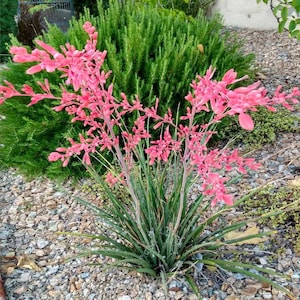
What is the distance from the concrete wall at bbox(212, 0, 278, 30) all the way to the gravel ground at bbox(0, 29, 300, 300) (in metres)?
3.58

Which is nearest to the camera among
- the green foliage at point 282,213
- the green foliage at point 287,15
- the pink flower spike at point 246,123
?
the pink flower spike at point 246,123

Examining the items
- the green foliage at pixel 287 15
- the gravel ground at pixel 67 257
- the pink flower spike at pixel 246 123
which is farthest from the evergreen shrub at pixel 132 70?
the pink flower spike at pixel 246 123

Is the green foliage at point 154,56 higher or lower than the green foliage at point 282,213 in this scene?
higher

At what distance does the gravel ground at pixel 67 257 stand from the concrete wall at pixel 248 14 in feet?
11.7

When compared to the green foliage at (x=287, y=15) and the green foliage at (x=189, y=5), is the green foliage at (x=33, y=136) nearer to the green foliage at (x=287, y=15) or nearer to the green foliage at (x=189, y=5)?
the green foliage at (x=287, y=15)

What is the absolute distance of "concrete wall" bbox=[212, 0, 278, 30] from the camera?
602cm

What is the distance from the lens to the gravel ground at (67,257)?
1810 millimetres

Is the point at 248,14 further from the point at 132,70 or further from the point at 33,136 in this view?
the point at 33,136

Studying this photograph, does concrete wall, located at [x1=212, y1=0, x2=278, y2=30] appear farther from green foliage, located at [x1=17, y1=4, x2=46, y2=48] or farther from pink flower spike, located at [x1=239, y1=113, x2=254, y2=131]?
pink flower spike, located at [x1=239, y1=113, x2=254, y2=131]

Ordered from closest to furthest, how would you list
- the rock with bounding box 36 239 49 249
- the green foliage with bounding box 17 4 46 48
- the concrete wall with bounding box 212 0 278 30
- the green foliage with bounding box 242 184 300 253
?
the green foliage with bounding box 242 184 300 253 → the rock with bounding box 36 239 49 249 → the concrete wall with bounding box 212 0 278 30 → the green foliage with bounding box 17 4 46 48

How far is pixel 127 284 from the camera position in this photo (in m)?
1.85

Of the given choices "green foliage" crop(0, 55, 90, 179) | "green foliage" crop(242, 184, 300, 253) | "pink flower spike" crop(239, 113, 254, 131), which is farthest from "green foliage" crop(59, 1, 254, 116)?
"pink flower spike" crop(239, 113, 254, 131)

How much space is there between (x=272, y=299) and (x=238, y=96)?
102 cm

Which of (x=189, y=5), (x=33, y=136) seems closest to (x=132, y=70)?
(x=33, y=136)
